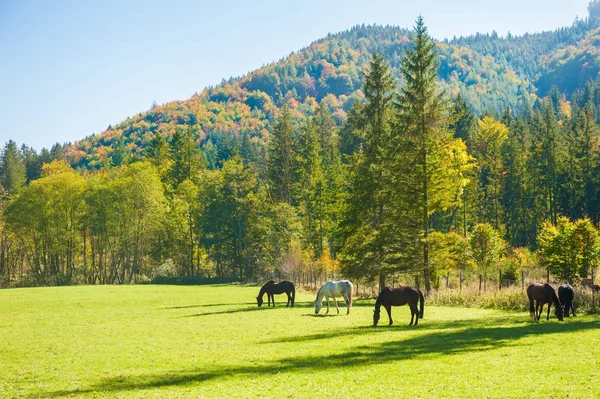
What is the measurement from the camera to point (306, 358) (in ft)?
51.1

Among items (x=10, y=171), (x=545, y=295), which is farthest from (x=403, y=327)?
(x=10, y=171)

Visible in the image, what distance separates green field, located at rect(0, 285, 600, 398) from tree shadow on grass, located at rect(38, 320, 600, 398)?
0.03 metres

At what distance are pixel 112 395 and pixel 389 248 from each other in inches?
1243

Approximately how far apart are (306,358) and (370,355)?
197 cm

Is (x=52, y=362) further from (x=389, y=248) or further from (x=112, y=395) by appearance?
(x=389, y=248)

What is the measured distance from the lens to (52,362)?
53.3 feet

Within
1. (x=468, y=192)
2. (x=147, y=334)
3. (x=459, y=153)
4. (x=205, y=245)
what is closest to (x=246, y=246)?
(x=205, y=245)

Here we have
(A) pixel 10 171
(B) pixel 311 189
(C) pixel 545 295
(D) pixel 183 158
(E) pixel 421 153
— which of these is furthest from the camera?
(A) pixel 10 171

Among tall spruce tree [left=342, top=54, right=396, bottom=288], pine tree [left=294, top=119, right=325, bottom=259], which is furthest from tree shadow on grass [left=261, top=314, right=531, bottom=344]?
pine tree [left=294, top=119, right=325, bottom=259]

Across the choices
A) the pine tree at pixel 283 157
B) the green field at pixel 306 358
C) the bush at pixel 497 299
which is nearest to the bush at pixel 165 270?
the pine tree at pixel 283 157

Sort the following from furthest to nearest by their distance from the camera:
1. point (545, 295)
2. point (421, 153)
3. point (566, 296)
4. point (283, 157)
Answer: point (283, 157) → point (421, 153) → point (566, 296) → point (545, 295)

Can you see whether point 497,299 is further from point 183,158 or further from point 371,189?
point 183,158

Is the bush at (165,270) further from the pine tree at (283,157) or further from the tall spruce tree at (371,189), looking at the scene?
the tall spruce tree at (371,189)

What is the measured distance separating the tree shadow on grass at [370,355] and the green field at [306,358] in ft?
0.11
